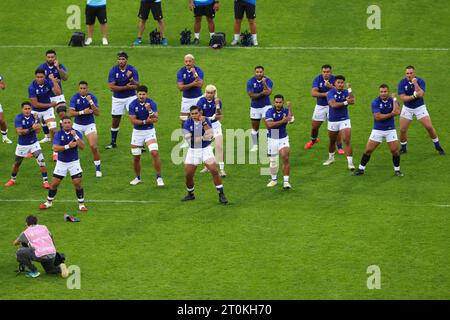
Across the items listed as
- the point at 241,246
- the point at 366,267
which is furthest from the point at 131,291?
the point at 366,267

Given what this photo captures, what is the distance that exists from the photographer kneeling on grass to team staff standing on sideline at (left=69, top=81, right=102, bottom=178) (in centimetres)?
684

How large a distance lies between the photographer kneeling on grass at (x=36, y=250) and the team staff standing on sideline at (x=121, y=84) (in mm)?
9261

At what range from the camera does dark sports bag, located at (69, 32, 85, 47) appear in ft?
137

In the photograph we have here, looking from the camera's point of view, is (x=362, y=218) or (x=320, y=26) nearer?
(x=362, y=218)

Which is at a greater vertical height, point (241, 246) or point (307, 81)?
point (307, 81)

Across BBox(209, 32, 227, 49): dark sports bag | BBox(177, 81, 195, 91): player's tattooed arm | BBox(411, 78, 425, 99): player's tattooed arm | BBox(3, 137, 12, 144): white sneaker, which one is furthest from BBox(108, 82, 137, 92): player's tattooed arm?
BBox(411, 78, 425, 99): player's tattooed arm

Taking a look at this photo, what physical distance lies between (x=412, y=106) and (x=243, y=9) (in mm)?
A: 9127

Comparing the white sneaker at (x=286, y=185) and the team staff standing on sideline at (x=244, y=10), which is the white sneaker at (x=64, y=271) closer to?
the white sneaker at (x=286, y=185)

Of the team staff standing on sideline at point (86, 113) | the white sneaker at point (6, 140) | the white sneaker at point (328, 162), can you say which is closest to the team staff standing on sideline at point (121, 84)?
the team staff standing on sideline at point (86, 113)

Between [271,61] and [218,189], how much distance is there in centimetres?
1112

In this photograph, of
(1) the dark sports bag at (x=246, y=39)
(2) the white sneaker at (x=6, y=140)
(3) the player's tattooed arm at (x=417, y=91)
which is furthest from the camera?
(1) the dark sports bag at (x=246, y=39)

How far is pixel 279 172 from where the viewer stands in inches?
1323

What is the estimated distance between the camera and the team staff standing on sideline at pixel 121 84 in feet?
113

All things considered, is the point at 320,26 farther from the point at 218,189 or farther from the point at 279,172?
the point at 218,189
